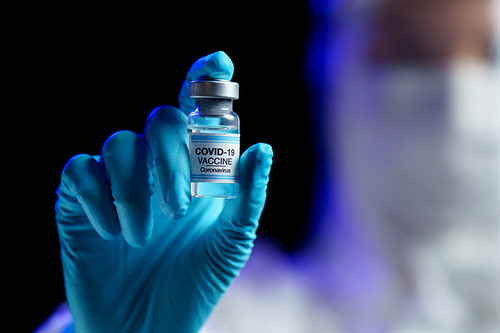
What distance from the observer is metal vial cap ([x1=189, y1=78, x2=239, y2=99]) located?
2.49 feet

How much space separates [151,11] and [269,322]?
1.16 meters

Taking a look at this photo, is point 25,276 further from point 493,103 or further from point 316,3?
point 493,103

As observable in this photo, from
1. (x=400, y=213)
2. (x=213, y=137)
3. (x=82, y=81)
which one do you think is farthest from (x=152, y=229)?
(x=400, y=213)

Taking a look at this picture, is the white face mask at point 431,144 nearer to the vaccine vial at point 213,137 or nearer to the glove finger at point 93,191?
the vaccine vial at point 213,137

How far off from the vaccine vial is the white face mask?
79 cm

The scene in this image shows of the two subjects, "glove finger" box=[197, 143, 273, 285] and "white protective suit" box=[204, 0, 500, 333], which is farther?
"white protective suit" box=[204, 0, 500, 333]

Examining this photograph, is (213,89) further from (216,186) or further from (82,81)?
(82,81)

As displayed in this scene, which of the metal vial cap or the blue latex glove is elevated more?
the metal vial cap

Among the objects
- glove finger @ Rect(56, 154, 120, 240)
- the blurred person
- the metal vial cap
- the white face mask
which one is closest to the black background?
the blurred person

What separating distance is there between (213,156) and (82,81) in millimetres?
841

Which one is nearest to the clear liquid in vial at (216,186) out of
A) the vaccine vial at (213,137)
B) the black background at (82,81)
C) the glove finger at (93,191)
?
the vaccine vial at (213,137)

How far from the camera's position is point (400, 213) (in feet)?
4.77

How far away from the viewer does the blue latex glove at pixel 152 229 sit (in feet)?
2.56

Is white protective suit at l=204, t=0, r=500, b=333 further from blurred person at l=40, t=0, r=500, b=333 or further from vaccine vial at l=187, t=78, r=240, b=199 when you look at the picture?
vaccine vial at l=187, t=78, r=240, b=199
